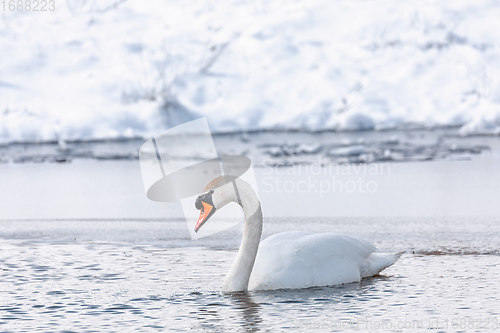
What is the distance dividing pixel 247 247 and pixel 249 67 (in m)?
10.9

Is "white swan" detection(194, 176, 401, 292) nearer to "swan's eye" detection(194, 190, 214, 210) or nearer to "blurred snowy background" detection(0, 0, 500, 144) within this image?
"swan's eye" detection(194, 190, 214, 210)

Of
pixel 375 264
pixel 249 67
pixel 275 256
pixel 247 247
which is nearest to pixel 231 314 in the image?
pixel 247 247

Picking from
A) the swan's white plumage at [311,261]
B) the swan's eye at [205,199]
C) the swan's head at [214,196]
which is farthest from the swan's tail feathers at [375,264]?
the swan's eye at [205,199]

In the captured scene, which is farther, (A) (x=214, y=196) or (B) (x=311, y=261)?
(B) (x=311, y=261)

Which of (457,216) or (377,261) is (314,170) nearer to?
(457,216)

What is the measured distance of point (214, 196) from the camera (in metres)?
5.14

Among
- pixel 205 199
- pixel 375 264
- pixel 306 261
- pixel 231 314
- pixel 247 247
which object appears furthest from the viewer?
pixel 375 264

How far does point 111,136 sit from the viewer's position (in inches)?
553

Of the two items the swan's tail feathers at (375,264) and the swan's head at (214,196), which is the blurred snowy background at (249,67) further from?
the swan's head at (214,196)

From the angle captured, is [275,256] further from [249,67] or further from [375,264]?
[249,67]

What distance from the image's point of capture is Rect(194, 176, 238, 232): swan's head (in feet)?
16.8

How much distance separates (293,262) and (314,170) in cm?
619

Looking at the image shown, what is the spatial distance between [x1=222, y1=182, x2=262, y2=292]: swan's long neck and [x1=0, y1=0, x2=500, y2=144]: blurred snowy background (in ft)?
29.2

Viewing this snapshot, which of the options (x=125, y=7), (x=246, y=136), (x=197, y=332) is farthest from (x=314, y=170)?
(x=125, y=7)
